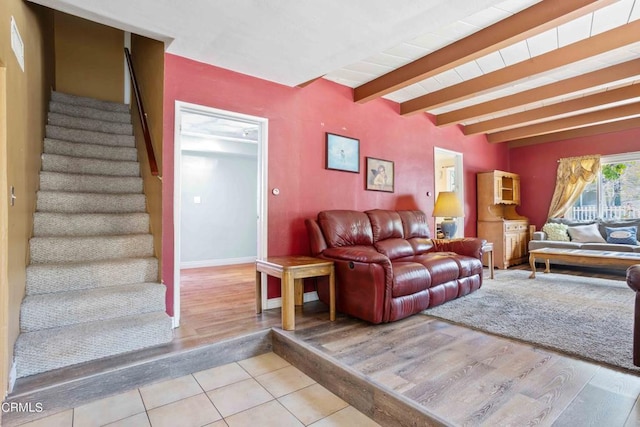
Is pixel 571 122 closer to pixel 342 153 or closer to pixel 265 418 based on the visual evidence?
pixel 342 153

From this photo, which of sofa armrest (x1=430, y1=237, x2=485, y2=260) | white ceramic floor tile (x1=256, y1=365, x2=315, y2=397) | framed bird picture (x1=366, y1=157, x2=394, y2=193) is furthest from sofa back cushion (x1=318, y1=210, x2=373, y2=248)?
white ceramic floor tile (x1=256, y1=365, x2=315, y2=397)

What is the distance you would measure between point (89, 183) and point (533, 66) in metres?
4.47

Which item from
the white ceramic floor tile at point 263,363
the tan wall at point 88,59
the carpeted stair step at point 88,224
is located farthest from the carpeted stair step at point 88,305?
the tan wall at point 88,59

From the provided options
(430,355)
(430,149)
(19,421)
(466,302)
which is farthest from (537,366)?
(430,149)

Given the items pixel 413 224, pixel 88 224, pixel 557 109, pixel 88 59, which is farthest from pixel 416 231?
pixel 88 59

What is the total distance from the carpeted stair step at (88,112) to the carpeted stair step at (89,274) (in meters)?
1.99

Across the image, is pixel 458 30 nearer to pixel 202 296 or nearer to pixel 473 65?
pixel 473 65

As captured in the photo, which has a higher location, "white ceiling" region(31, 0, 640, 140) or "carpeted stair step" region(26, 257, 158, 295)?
"white ceiling" region(31, 0, 640, 140)

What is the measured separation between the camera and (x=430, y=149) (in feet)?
16.6

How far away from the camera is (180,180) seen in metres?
2.74

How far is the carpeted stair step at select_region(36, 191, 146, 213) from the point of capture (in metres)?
2.59

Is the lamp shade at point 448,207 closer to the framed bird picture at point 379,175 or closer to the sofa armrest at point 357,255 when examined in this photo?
the framed bird picture at point 379,175

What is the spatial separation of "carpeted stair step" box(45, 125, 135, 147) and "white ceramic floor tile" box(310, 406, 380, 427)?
11.2 feet

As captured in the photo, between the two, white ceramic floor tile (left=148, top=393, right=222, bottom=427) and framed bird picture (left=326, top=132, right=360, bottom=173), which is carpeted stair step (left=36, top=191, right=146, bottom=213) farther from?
framed bird picture (left=326, top=132, right=360, bottom=173)
